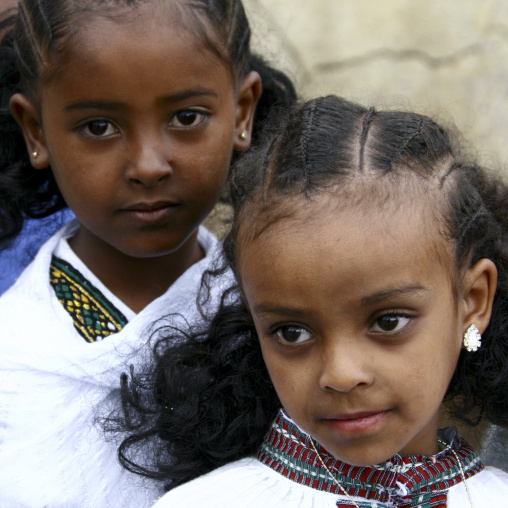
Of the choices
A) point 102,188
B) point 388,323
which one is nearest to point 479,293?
point 388,323

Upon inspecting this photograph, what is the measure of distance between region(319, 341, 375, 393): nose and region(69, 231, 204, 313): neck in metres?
0.88

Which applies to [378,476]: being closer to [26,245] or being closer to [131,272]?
[131,272]

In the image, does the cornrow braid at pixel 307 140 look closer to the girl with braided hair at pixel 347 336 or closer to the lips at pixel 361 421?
the girl with braided hair at pixel 347 336

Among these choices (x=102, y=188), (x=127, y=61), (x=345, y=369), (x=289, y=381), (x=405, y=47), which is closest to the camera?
(x=345, y=369)

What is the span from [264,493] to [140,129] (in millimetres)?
837

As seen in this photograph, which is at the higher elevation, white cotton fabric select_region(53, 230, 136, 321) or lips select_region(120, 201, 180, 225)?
lips select_region(120, 201, 180, 225)

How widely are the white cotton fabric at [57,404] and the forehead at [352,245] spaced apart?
0.61 m

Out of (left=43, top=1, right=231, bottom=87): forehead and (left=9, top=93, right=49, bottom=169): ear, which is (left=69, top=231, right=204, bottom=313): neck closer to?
(left=9, top=93, right=49, bottom=169): ear

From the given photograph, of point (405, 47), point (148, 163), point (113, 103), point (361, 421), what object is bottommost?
point (405, 47)

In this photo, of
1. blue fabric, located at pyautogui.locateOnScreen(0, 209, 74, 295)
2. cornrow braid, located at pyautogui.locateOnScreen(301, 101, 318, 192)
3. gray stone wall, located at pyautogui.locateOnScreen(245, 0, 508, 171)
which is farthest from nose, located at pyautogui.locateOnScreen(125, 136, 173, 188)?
gray stone wall, located at pyautogui.locateOnScreen(245, 0, 508, 171)

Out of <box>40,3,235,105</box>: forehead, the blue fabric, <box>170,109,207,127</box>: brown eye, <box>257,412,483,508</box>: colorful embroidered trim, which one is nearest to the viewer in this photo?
<box>257,412,483,508</box>: colorful embroidered trim

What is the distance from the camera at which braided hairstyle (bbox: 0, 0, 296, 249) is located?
1989 millimetres

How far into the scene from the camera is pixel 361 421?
4.97 feet

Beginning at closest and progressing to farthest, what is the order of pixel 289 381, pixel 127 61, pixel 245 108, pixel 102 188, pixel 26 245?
pixel 289 381, pixel 127 61, pixel 102 188, pixel 245 108, pixel 26 245
